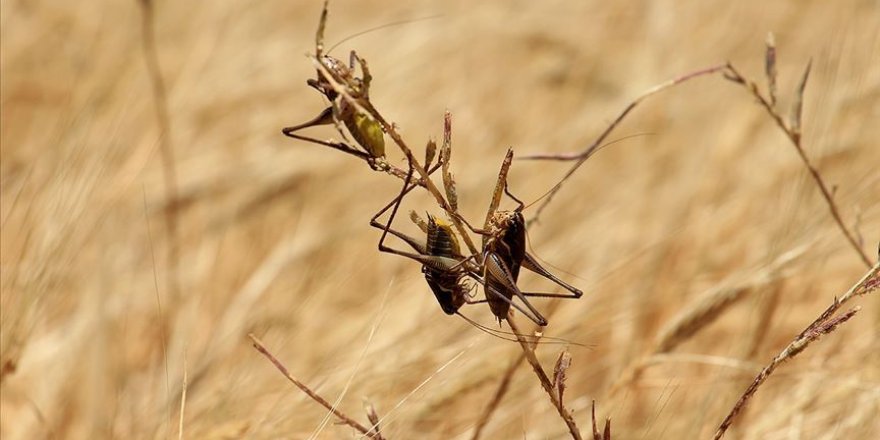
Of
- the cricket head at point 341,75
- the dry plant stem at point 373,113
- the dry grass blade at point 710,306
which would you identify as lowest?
the dry plant stem at point 373,113

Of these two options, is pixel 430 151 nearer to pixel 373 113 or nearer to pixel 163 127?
pixel 373 113

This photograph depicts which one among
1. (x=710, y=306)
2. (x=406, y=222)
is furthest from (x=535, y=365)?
(x=406, y=222)

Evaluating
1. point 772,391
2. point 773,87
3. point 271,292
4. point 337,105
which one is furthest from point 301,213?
point 337,105

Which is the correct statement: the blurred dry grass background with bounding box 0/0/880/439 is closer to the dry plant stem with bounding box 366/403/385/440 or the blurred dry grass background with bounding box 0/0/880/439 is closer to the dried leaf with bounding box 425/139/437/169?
the dry plant stem with bounding box 366/403/385/440

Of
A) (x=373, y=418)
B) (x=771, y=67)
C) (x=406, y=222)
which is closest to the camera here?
(x=373, y=418)

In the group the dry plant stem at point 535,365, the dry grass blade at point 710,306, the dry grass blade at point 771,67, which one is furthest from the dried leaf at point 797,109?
the dry plant stem at point 535,365

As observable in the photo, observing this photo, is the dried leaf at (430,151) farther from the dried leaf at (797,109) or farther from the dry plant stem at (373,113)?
the dried leaf at (797,109)

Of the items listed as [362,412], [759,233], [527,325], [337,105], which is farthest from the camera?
[759,233]

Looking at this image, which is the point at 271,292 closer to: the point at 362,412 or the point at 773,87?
the point at 362,412

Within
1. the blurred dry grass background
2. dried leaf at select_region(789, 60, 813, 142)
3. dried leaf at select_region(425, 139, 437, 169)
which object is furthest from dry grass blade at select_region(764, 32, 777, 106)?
dried leaf at select_region(425, 139, 437, 169)
